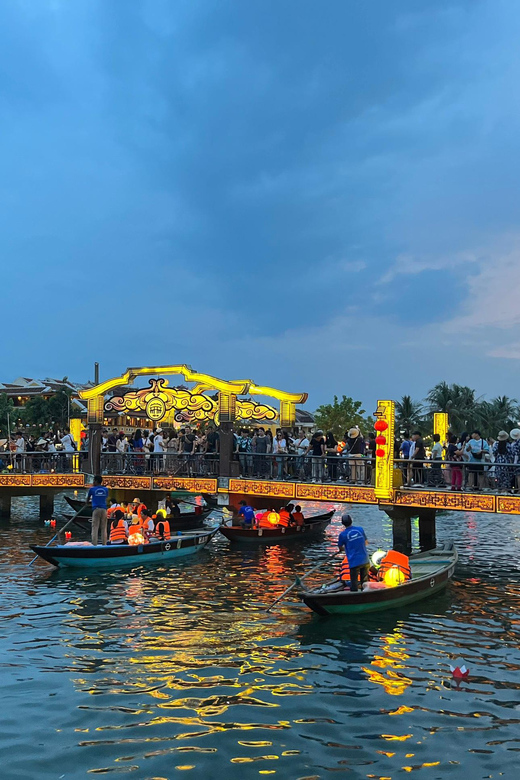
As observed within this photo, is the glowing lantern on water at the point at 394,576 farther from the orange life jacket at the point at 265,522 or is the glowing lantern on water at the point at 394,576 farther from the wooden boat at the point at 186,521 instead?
the wooden boat at the point at 186,521

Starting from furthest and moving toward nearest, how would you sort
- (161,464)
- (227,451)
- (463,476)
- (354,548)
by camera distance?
(161,464)
(227,451)
(463,476)
(354,548)

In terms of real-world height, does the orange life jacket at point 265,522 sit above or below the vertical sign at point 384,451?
below

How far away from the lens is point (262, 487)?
25.0 m

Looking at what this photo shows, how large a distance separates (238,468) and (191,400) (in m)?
3.26

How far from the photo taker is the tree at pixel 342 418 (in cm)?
6606

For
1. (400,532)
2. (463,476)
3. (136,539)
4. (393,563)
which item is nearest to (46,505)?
(136,539)

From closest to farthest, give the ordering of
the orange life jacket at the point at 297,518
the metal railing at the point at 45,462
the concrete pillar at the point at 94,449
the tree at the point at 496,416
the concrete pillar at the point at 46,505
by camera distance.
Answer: the orange life jacket at the point at 297,518 → the concrete pillar at the point at 94,449 → the metal railing at the point at 45,462 → the concrete pillar at the point at 46,505 → the tree at the point at 496,416

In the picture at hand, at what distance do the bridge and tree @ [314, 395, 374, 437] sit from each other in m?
34.5

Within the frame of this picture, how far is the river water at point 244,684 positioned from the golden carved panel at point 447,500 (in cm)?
224

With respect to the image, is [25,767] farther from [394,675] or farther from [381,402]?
[381,402]

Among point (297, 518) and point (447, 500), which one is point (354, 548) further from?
point (297, 518)

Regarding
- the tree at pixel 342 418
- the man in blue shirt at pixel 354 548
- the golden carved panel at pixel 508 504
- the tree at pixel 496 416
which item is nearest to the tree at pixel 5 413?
the tree at pixel 342 418

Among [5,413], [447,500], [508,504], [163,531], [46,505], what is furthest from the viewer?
[5,413]

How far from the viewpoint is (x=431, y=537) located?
26.7 m
